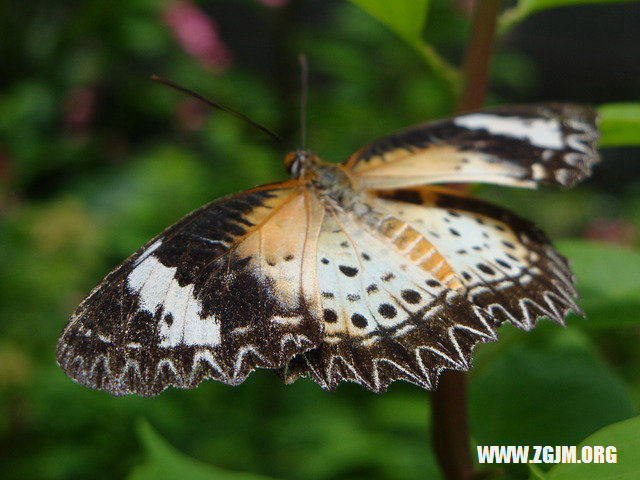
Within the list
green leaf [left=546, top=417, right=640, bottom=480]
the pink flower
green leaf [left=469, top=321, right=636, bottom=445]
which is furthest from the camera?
the pink flower

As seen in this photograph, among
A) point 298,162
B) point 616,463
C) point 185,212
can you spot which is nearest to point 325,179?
point 298,162

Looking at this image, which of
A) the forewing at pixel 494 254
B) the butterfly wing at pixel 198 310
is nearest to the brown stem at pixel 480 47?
the forewing at pixel 494 254

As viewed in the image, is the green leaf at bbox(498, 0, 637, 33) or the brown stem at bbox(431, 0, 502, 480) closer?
the brown stem at bbox(431, 0, 502, 480)

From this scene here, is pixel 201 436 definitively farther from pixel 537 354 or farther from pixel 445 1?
pixel 445 1

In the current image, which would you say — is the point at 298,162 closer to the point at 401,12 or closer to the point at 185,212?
the point at 401,12

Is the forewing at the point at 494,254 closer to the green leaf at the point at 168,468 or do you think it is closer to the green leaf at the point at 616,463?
the green leaf at the point at 616,463

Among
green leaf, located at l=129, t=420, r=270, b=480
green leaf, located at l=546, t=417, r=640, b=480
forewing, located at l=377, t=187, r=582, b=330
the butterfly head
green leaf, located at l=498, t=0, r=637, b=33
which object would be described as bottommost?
green leaf, located at l=546, t=417, r=640, b=480

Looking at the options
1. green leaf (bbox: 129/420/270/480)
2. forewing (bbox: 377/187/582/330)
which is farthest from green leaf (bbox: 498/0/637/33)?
green leaf (bbox: 129/420/270/480)

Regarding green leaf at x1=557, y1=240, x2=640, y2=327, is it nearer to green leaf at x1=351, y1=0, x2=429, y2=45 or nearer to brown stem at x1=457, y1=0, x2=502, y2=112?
brown stem at x1=457, y1=0, x2=502, y2=112
